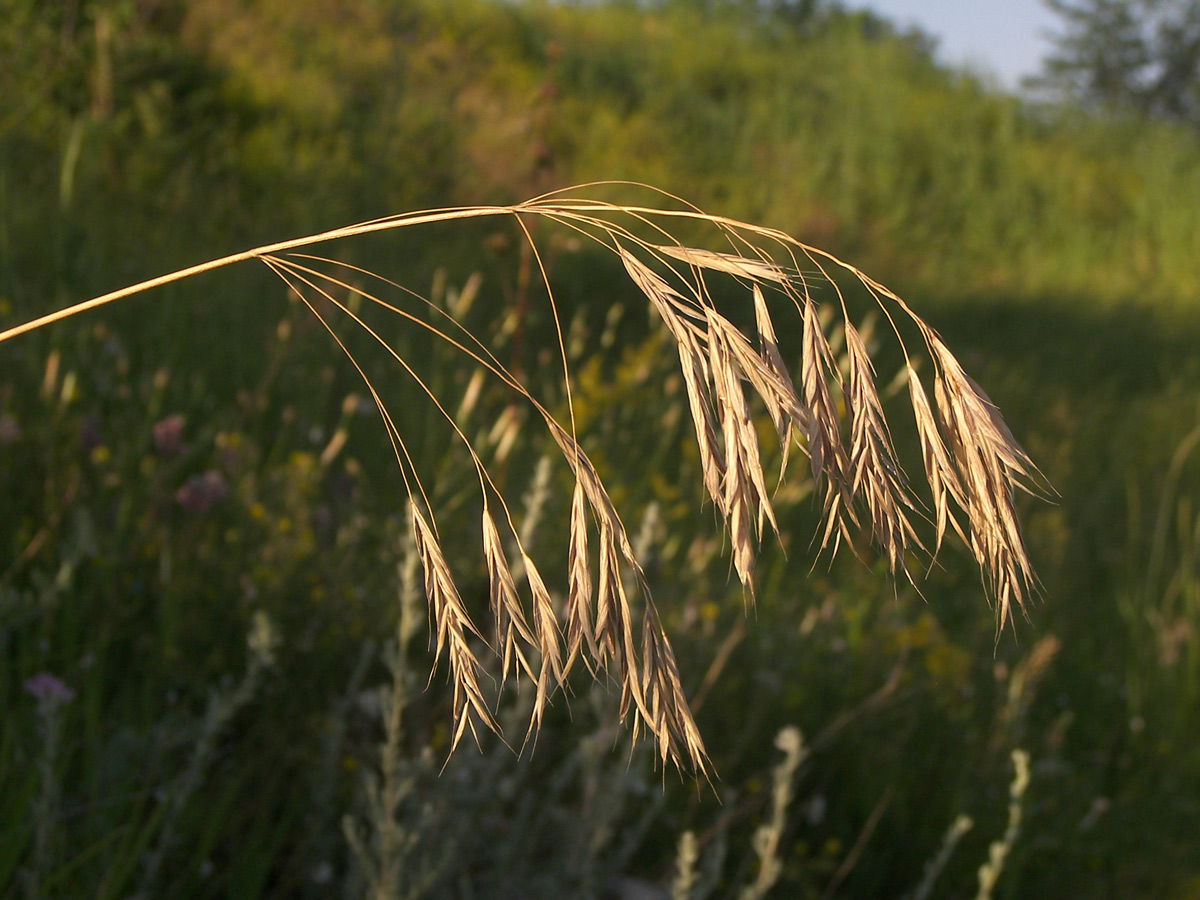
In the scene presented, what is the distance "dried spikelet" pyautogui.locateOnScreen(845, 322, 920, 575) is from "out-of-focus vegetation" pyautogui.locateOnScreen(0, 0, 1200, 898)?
0.17 meters

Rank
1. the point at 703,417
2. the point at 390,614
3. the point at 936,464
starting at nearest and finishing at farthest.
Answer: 1. the point at 703,417
2. the point at 936,464
3. the point at 390,614

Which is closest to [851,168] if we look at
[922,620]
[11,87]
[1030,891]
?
[11,87]

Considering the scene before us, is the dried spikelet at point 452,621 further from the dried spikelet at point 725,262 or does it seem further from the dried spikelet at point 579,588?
the dried spikelet at point 725,262

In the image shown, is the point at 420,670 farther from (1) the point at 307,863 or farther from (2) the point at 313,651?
(1) the point at 307,863

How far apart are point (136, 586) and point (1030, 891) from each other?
1898 mm

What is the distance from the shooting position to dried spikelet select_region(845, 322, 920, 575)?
71 cm

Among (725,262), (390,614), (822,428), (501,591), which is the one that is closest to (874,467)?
(822,428)

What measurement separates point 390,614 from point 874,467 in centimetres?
142

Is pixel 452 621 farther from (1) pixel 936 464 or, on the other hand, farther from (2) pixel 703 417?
(1) pixel 936 464

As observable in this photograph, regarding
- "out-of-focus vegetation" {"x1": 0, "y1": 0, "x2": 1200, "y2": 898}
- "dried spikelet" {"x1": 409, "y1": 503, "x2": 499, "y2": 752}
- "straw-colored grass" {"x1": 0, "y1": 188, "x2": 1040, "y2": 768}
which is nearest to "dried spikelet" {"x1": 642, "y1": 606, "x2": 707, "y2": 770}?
"straw-colored grass" {"x1": 0, "y1": 188, "x2": 1040, "y2": 768}

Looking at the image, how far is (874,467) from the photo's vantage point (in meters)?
0.71

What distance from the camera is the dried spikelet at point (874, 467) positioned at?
0.71 meters

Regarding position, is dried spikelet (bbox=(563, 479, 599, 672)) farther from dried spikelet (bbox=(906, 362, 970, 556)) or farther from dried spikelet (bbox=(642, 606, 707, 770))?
dried spikelet (bbox=(906, 362, 970, 556))

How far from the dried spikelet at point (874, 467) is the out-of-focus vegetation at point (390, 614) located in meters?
0.17
